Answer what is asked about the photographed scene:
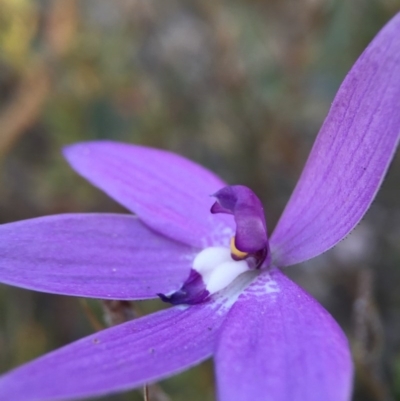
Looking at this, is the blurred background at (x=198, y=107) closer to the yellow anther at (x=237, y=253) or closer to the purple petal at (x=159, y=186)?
the purple petal at (x=159, y=186)

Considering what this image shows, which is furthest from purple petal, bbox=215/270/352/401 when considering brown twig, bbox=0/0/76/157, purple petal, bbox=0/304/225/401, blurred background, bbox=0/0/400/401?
brown twig, bbox=0/0/76/157

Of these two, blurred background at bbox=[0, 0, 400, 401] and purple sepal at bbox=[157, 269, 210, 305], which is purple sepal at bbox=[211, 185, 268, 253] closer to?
purple sepal at bbox=[157, 269, 210, 305]

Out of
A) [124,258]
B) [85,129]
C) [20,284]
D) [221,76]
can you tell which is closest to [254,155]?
[221,76]

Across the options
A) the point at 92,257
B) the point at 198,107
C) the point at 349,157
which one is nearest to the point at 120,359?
the point at 92,257

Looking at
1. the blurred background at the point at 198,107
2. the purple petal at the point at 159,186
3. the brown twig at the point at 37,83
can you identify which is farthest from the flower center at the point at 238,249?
the brown twig at the point at 37,83

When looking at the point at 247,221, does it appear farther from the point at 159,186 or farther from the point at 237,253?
the point at 159,186
